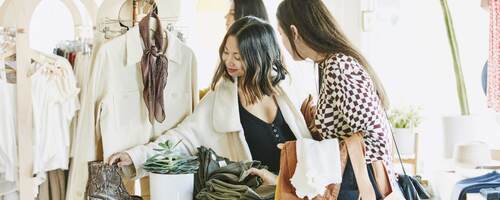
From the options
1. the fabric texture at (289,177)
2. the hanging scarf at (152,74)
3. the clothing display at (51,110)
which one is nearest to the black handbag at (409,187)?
the fabric texture at (289,177)

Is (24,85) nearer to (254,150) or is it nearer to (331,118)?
(254,150)

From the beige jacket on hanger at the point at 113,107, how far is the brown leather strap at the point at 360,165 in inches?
31.2

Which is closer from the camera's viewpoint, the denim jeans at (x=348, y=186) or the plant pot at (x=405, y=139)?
the denim jeans at (x=348, y=186)

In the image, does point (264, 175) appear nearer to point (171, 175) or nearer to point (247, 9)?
point (171, 175)

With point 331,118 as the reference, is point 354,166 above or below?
below

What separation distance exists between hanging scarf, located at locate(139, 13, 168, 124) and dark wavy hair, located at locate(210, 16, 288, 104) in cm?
20

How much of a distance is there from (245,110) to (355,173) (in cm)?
56

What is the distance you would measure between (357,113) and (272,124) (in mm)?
509

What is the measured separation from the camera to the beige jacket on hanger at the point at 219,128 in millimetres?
1933

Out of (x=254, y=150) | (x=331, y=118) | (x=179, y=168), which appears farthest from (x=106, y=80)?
(x=331, y=118)

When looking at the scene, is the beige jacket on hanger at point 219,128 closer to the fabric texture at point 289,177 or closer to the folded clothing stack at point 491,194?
the fabric texture at point 289,177

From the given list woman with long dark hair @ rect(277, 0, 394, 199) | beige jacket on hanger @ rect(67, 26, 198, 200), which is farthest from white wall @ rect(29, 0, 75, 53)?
woman with long dark hair @ rect(277, 0, 394, 199)

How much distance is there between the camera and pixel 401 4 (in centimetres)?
310

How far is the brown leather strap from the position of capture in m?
1.55
